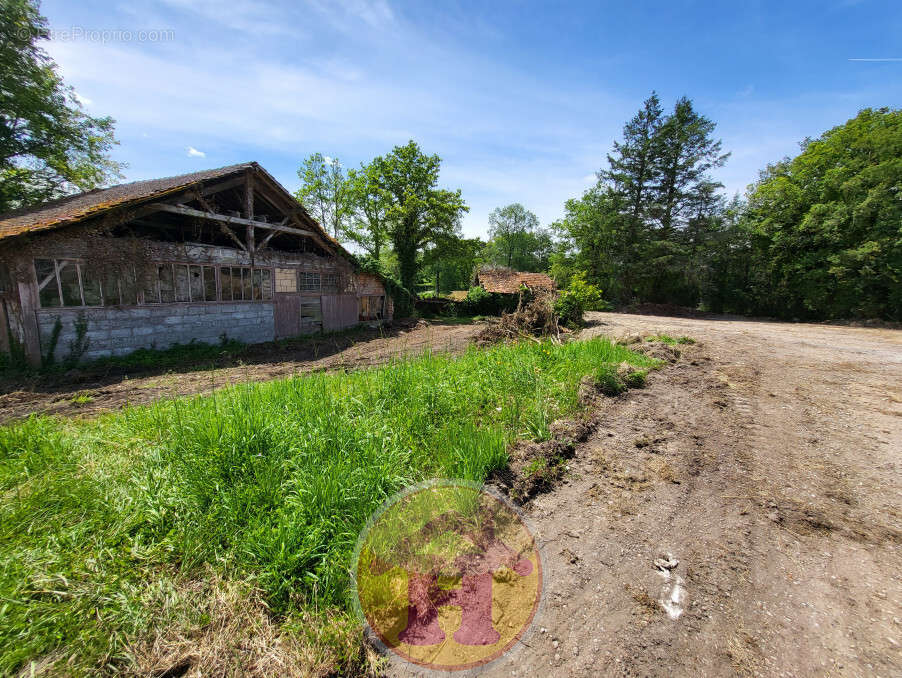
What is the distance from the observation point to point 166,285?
10672mm

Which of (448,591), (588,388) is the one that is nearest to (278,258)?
(588,388)

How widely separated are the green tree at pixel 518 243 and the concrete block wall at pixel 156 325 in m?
52.3

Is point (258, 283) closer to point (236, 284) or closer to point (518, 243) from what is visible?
point (236, 284)

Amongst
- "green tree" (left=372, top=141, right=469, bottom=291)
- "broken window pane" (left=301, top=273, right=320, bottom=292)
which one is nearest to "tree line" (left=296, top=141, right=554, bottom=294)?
"green tree" (left=372, top=141, right=469, bottom=291)

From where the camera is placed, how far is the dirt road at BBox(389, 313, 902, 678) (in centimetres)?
180

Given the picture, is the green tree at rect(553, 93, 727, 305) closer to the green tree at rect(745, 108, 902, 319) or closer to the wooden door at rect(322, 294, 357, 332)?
the green tree at rect(745, 108, 902, 319)

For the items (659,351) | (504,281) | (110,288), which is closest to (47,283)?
(110,288)

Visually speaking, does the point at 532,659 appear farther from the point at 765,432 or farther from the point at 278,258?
the point at 278,258

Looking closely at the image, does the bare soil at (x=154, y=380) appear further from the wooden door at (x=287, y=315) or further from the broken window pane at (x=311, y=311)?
the broken window pane at (x=311, y=311)

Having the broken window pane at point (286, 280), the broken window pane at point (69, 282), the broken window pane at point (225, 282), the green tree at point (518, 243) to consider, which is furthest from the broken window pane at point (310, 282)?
the green tree at point (518, 243)

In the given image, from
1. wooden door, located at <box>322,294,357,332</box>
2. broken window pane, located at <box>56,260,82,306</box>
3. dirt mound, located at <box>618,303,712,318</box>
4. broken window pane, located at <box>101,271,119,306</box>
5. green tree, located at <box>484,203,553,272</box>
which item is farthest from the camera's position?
green tree, located at <box>484,203,553,272</box>

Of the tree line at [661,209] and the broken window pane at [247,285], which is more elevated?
the tree line at [661,209]

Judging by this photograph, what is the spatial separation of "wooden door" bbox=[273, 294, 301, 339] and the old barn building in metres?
0.05

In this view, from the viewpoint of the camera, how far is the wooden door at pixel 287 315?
14.0 meters
